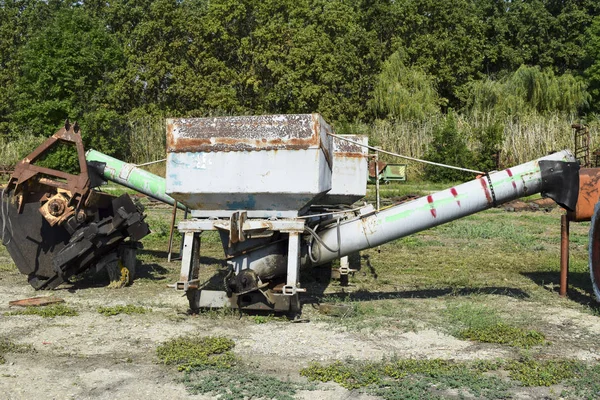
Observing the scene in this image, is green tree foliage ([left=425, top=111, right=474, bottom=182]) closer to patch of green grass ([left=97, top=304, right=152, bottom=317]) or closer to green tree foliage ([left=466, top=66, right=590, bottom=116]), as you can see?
green tree foliage ([left=466, top=66, right=590, bottom=116])

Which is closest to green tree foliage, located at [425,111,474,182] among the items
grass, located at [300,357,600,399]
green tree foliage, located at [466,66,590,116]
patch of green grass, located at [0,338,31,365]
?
green tree foliage, located at [466,66,590,116]

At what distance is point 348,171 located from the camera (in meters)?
9.20

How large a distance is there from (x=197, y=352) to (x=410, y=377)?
5.48ft

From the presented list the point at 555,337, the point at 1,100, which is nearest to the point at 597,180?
the point at 555,337

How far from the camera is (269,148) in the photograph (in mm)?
6371

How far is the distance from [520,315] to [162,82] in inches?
1184

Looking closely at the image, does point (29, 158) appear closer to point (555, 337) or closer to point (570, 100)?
point (555, 337)

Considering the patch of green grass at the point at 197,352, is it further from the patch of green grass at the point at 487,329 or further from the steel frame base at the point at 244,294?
the patch of green grass at the point at 487,329

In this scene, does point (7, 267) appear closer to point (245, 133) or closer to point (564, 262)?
point (245, 133)

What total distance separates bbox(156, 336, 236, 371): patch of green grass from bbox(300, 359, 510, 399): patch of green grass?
704mm

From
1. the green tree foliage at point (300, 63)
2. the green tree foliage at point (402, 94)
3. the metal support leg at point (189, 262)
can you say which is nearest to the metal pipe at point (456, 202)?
the metal support leg at point (189, 262)

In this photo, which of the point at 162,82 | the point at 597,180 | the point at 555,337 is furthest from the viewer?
the point at 162,82

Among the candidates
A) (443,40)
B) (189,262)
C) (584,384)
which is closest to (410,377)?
(584,384)

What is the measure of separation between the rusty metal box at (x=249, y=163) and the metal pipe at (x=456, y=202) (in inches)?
27.7
